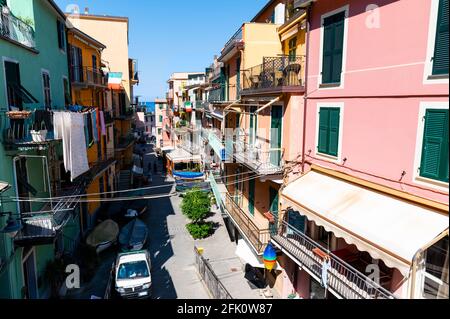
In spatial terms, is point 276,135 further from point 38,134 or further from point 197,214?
point 197,214

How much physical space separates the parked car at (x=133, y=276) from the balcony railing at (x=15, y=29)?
35.5ft

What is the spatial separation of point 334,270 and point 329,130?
4.56m

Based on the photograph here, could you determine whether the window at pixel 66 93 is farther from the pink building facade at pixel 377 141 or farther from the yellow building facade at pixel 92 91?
the pink building facade at pixel 377 141

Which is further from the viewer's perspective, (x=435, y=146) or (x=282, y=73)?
(x=282, y=73)

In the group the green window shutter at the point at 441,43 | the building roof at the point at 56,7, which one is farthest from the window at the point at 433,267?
the building roof at the point at 56,7

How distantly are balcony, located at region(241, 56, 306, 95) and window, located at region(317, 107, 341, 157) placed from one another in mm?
1678

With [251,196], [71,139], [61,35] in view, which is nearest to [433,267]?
[71,139]

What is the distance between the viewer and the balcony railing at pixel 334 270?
26.0 ft

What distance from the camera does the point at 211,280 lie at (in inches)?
581

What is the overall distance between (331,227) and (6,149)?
35.7 ft

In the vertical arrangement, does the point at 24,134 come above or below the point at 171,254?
above

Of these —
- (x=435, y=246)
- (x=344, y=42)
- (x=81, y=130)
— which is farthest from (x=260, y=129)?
(x=435, y=246)

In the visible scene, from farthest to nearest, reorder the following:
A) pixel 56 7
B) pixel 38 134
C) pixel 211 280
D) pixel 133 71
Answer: pixel 133 71
pixel 56 7
pixel 211 280
pixel 38 134

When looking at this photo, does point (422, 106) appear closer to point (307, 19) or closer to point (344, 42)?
point (344, 42)
